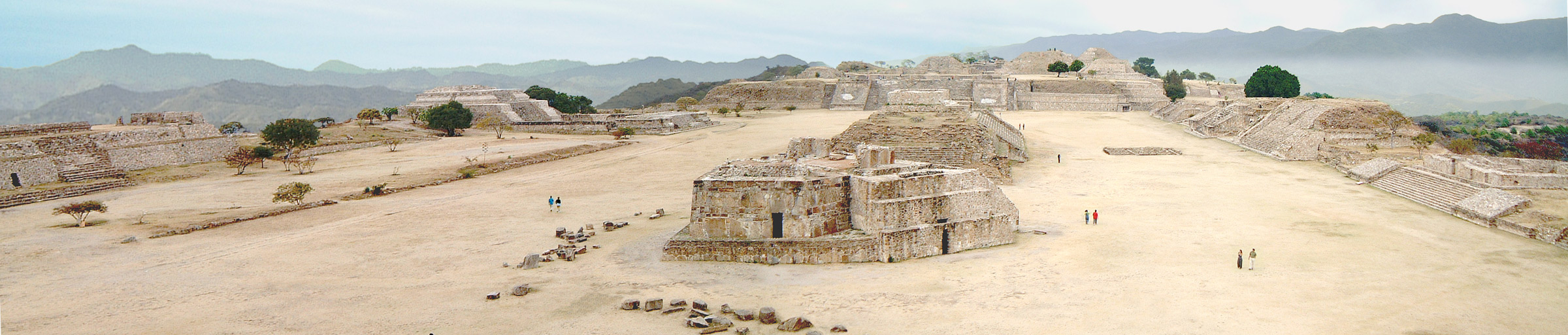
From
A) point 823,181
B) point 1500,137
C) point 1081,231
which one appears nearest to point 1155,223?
point 1081,231

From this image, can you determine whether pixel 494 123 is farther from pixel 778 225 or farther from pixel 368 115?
pixel 778 225

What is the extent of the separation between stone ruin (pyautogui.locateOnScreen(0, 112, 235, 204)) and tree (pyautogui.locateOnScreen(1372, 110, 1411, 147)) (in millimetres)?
49776

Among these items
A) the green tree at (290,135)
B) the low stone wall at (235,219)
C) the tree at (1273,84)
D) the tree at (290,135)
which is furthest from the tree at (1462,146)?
the tree at (290,135)

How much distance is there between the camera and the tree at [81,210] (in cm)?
2092

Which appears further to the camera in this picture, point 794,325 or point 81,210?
point 81,210

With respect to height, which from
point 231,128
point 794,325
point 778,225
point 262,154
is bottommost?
point 794,325

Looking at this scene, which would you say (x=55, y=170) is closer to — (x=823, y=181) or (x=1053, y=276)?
(x=823, y=181)

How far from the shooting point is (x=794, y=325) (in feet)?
41.3

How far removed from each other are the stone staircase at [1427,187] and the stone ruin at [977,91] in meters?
32.5

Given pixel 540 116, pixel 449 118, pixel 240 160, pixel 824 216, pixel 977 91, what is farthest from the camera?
pixel 977 91

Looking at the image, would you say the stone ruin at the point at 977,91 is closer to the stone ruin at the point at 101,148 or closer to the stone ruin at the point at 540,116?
the stone ruin at the point at 540,116

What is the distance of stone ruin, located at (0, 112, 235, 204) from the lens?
27.8 metres

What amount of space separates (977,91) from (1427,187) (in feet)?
135

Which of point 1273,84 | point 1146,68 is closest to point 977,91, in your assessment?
point 1273,84
